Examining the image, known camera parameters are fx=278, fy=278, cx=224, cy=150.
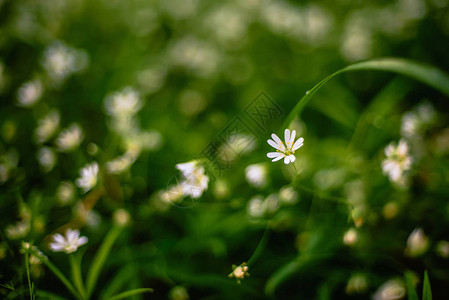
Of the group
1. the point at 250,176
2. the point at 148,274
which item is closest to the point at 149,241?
the point at 148,274

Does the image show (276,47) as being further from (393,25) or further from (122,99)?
(122,99)

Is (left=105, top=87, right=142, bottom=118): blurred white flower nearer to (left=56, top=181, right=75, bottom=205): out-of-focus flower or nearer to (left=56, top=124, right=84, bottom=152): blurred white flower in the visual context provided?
(left=56, top=124, right=84, bottom=152): blurred white flower

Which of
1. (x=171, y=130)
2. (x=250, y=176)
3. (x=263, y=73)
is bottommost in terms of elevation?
(x=250, y=176)

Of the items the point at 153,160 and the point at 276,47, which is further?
the point at 276,47

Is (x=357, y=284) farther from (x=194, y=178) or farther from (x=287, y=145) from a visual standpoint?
(x=194, y=178)

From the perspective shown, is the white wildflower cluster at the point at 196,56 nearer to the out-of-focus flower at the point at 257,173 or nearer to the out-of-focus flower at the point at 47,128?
the out-of-focus flower at the point at 47,128

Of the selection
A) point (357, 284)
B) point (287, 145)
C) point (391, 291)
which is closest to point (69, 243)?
point (287, 145)
